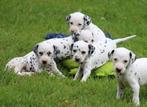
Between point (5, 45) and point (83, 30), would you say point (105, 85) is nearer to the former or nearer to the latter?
point (83, 30)

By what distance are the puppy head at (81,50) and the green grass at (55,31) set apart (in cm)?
50

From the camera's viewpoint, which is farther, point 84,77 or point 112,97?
point 84,77

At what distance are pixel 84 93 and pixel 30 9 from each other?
33.5 ft

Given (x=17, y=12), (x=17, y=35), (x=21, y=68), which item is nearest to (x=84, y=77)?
(x=21, y=68)

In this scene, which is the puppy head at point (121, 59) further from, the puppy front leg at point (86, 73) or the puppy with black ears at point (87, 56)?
the puppy front leg at point (86, 73)

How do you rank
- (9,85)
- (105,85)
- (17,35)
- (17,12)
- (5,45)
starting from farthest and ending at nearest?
(17,12) < (17,35) < (5,45) < (105,85) < (9,85)

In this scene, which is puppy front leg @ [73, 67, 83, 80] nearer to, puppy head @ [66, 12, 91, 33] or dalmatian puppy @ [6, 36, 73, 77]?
dalmatian puppy @ [6, 36, 73, 77]

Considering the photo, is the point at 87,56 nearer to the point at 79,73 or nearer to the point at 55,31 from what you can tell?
the point at 79,73

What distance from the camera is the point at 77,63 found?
12.2 metres

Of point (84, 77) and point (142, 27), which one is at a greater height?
point (84, 77)

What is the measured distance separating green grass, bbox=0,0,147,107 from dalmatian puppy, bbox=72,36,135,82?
15.6 inches

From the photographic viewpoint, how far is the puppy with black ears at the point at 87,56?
11430 millimetres

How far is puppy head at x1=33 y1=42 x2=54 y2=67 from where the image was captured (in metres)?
11.5

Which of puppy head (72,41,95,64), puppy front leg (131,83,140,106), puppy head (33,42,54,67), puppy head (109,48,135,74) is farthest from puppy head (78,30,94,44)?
puppy front leg (131,83,140,106)
